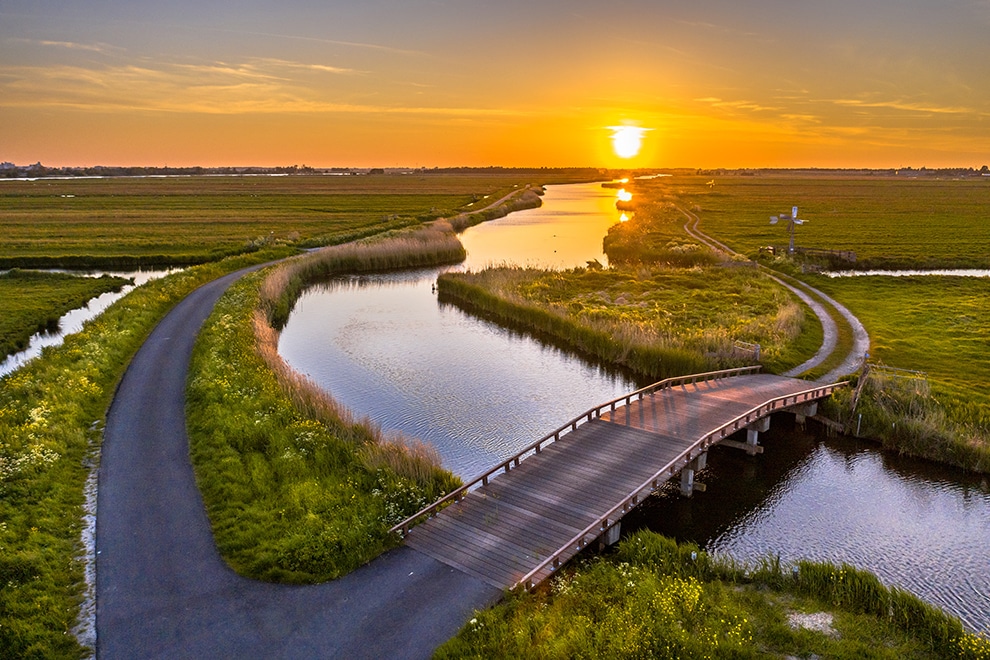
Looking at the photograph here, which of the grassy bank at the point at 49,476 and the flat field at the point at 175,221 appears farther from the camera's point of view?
the flat field at the point at 175,221

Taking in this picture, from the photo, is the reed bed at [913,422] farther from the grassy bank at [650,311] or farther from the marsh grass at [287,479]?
the marsh grass at [287,479]

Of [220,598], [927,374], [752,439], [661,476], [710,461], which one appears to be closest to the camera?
[220,598]

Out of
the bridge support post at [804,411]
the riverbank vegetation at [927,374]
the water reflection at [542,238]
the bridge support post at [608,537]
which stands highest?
the water reflection at [542,238]

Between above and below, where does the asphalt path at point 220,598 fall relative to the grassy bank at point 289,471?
below

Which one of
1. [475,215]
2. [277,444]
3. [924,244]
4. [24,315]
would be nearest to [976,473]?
[277,444]

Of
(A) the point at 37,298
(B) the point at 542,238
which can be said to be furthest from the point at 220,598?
(B) the point at 542,238

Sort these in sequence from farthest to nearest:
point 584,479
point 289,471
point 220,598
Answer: point 289,471, point 584,479, point 220,598

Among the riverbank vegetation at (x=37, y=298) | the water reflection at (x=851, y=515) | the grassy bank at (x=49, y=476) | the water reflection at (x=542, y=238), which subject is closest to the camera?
the grassy bank at (x=49, y=476)

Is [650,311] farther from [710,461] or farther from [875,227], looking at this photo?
[875,227]

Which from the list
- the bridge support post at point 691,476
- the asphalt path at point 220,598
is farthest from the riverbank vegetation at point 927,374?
the asphalt path at point 220,598
